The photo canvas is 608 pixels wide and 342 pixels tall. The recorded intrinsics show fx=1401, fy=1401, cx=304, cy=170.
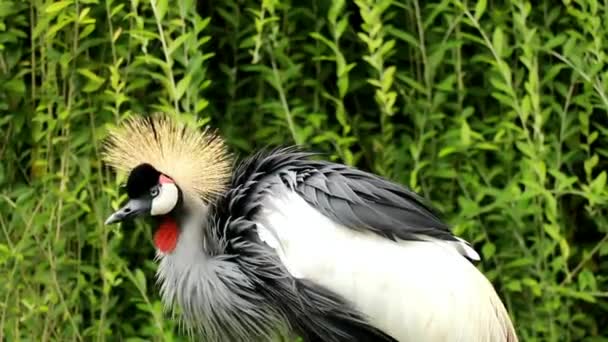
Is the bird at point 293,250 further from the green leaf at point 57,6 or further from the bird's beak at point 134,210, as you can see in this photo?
the green leaf at point 57,6

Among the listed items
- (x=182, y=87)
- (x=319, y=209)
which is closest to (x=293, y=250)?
(x=319, y=209)

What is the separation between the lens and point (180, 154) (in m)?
3.09

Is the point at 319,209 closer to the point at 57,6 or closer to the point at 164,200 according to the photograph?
the point at 164,200

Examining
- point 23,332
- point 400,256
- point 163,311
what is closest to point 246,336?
point 400,256

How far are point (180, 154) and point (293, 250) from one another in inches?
14.3

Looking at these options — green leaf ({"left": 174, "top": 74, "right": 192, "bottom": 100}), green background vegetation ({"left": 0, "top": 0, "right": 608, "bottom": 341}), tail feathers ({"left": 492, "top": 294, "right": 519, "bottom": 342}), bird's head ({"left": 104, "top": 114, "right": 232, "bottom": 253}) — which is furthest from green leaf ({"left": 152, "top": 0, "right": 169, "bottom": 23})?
tail feathers ({"left": 492, "top": 294, "right": 519, "bottom": 342})

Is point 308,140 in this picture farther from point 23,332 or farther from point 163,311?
point 23,332

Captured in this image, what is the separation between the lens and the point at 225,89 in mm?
3924

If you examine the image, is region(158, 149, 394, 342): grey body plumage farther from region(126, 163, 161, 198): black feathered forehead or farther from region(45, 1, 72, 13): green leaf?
region(45, 1, 72, 13): green leaf

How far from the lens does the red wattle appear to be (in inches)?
120

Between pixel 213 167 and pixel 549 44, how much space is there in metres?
1.09

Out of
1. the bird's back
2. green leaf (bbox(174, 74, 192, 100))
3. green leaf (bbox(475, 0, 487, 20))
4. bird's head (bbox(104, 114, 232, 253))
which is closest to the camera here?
the bird's back

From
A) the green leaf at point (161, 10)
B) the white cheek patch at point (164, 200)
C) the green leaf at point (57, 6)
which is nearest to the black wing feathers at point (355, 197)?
the white cheek patch at point (164, 200)

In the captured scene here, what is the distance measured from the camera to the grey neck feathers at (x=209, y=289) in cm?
299
